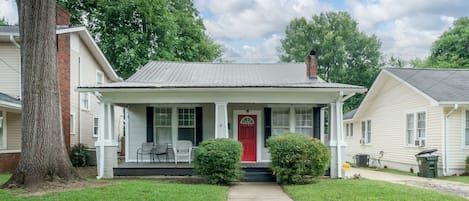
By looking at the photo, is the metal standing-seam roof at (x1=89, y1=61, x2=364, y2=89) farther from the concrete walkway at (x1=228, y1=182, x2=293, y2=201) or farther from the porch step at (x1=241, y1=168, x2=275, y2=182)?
the concrete walkway at (x1=228, y1=182, x2=293, y2=201)

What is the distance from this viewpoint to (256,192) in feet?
36.1

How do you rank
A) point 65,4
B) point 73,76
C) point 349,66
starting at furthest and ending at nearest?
point 349,66 < point 65,4 < point 73,76

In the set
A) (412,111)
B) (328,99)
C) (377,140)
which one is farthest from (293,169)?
(377,140)

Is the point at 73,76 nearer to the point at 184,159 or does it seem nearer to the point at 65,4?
the point at 184,159

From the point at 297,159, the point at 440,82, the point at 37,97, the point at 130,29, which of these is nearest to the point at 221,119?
the point at 297,159

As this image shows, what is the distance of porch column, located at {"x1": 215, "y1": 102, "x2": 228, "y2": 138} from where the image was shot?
539 inches

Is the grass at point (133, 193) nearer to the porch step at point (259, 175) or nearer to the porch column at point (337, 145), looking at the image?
the porch step at point (259, 175)

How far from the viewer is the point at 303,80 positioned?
1588 centimetres

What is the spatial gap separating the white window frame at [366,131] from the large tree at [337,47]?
19379 millimetres

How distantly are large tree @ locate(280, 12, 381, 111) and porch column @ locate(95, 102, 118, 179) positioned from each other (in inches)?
1270

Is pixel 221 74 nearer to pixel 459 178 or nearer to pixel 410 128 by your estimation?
pixel 410 128

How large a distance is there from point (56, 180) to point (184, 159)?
5828 mm

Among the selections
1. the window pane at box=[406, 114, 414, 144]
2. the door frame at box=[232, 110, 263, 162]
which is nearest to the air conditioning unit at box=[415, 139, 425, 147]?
the window pane at box=[406, 114, 414, 144]

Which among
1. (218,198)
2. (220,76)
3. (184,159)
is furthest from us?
(220,76)
